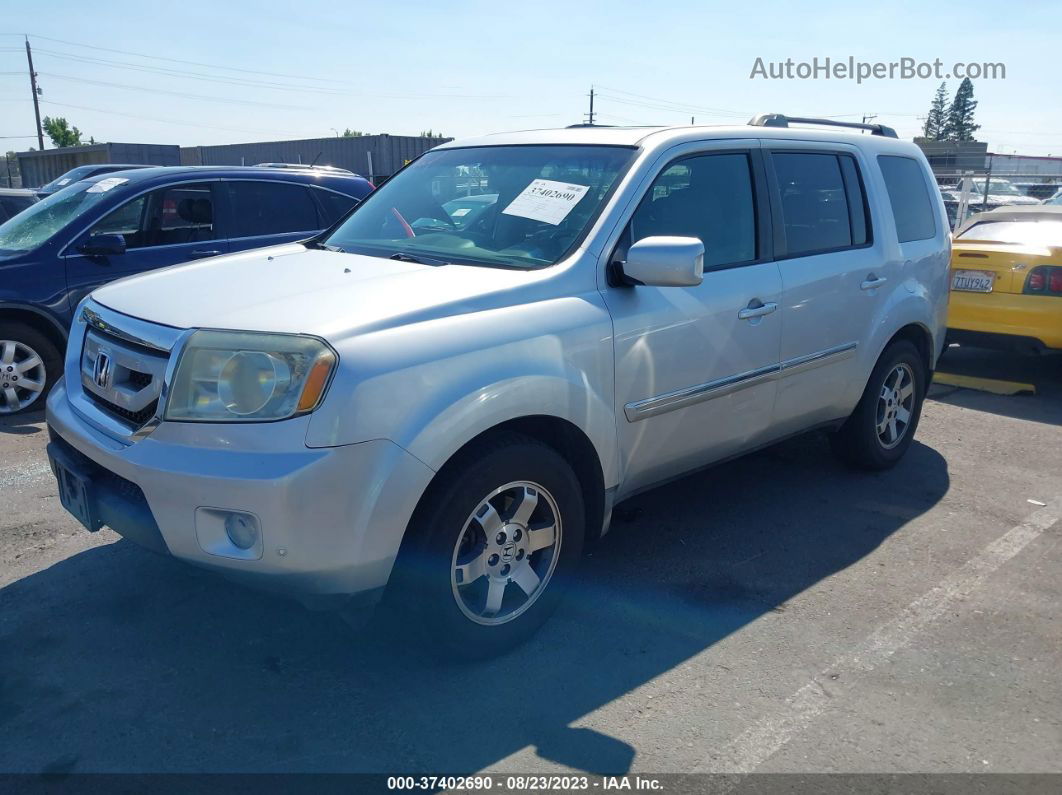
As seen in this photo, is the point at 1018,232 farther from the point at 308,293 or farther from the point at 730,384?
the point at 308,293

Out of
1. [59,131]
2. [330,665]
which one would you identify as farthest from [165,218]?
[59,131]

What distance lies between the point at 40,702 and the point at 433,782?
55.0 inches

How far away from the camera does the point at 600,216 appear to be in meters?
3.46

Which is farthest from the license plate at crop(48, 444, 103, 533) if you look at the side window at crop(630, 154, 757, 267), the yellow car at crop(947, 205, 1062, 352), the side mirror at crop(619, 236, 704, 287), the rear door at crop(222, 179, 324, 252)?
the yellow car at crop(947, 205, 1062, 352)

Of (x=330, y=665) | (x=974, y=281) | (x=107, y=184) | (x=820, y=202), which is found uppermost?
(x=107, y=184)

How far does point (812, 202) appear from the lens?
449 centimetres

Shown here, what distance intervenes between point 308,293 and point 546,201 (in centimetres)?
111

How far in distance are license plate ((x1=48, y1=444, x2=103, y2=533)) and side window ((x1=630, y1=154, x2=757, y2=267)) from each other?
2220 millimetres

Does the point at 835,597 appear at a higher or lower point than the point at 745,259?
lower

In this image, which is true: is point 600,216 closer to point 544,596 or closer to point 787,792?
point 544,596

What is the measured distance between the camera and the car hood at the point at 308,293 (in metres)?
2.82

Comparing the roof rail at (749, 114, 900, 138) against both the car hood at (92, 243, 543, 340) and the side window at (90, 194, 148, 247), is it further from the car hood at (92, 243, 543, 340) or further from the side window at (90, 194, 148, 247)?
the side window at (90, 194, 148, 247)

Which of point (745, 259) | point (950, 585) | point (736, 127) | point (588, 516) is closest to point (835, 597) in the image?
point (950, 585)

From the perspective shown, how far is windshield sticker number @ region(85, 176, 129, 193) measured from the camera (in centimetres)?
674
